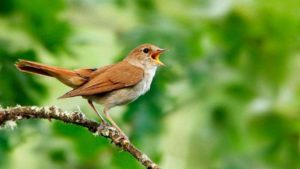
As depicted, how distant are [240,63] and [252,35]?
0.30m

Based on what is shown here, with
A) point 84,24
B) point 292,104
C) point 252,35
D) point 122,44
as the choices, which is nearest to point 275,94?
point 292,104

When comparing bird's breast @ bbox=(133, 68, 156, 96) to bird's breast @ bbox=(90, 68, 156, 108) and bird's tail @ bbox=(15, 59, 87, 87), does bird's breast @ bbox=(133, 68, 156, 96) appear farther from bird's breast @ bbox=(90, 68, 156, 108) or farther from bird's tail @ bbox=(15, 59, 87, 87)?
bird's tail @ bbox=(15, 59, 87, 87)

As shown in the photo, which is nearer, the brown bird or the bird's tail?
the bird's tail

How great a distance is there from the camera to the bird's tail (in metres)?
5.36

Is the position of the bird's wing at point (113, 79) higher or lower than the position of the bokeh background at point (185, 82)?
lower

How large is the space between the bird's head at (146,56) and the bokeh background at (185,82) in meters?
1.05

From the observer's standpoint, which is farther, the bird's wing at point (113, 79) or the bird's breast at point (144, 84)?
the bird's breast at point (144, 84)

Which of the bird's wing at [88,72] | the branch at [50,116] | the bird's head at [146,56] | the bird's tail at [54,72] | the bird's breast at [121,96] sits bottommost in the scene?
the branch at [50,116]

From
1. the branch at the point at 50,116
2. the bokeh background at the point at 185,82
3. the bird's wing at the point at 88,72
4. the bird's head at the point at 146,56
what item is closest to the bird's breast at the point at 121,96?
the bird's wing at the point at 88,72

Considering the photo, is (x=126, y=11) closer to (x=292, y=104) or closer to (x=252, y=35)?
(x=252, y=35)

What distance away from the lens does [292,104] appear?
827 centimetres

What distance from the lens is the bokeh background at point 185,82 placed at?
7.94 meters

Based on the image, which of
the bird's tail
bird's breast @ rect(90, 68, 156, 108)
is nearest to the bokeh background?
bird's breast @ rect(90, 68, 156, 108)

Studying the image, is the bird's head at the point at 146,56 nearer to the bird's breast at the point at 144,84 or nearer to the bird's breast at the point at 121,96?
the bird's breast at the point at 144,84
